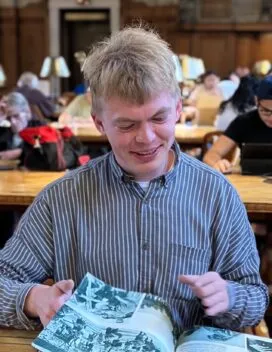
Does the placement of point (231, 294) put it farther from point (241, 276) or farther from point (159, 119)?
point (159, 119)

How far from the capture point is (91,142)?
4.35 meters

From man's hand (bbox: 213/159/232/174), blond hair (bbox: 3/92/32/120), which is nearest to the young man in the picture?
man's hand (bbox: 213/159/232/174)

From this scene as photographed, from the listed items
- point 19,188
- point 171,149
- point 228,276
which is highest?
point 171,149

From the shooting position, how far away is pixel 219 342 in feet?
3.32

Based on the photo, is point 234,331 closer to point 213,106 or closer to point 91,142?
point 91,142

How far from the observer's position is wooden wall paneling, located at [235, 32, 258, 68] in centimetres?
1012

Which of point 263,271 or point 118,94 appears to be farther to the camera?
point 263,271

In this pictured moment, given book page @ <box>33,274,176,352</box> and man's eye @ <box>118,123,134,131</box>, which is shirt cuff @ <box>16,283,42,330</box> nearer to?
book page @ <box>33,274,176,352</box>

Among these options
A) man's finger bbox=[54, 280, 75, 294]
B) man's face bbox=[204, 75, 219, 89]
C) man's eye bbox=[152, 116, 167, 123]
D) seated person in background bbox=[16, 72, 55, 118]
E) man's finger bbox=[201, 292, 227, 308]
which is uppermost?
man's eye bbox=[152, 116, 167, 123]

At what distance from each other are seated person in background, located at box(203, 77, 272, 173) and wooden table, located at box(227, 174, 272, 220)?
215 mm

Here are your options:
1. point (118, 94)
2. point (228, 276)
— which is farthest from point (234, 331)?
point (118, 94)

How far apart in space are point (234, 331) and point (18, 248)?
49 cm

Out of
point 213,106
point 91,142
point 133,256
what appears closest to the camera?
point 133,256

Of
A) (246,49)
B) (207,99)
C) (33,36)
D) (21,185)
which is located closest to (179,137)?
(21,185)
